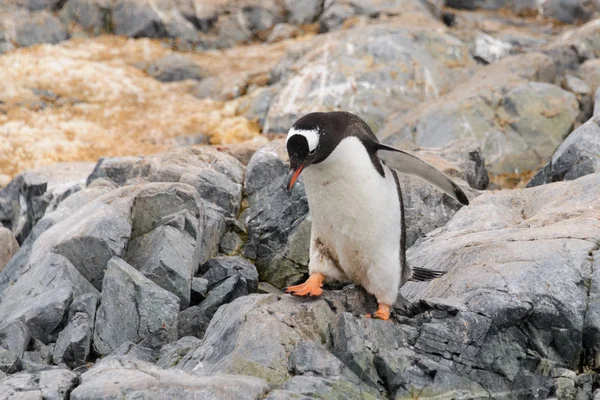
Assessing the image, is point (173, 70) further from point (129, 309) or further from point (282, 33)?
point (129, 309)

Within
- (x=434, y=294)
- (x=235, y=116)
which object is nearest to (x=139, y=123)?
(x=235, y=116)

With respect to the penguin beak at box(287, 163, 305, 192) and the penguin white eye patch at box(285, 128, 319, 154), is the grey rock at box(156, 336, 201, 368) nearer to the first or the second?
the penguin beak at box(287, 163, 305, 192)

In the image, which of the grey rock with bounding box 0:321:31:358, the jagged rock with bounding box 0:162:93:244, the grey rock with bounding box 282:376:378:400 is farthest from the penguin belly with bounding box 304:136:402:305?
the jagged rock with bounding box 0:162:93:244

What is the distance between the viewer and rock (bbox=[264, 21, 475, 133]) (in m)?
23.6

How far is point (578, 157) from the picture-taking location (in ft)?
45.9

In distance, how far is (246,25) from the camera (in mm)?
40219

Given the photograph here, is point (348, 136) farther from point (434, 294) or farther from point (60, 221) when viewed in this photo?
point (60, 221)

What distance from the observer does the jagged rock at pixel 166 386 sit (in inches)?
244

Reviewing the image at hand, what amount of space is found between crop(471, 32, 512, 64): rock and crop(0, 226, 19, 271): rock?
2020 centimetres

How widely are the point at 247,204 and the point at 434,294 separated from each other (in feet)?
22.5

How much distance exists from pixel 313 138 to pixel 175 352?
3.16 meters

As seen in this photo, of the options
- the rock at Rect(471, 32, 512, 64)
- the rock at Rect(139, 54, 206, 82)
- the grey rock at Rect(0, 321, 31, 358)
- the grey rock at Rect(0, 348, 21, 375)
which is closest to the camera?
the grey rock at Rect(0, 348, 21, 375)

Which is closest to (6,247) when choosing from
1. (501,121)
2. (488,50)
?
(501,121)

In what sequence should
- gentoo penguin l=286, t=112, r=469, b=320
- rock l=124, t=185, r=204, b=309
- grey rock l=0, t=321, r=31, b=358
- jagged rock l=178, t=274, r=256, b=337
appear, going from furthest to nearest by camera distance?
rock l=124, t=185, r=204, b=309, jagged rock l=178, t=274, r=256, b=337, grey rock l=0, t=321, r=31, b=358, gentoo penguin l=286, t=112, r=469, b=320
